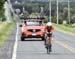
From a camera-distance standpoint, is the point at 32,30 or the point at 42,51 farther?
the point at 32,30

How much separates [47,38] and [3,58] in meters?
4.30

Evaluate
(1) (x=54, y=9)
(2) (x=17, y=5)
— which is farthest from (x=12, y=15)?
(1) (x=54, y=9)

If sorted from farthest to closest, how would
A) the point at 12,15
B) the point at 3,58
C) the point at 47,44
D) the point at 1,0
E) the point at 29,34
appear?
1. the point at 12,15
2. the point at 1,0
3. the point at 29,34
4. the point at 47,44
5. the point at 3,58

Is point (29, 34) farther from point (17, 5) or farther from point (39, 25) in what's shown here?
point (17, 5)

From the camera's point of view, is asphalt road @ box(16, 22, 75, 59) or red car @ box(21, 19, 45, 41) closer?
asphalt road @ box(16, 22, 75, 59)

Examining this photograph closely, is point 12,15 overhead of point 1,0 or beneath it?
beneath

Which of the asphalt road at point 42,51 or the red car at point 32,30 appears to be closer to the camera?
the asphalt road at point 42,51

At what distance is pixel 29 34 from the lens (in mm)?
36938

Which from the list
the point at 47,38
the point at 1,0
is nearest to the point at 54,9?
the point at 1,0

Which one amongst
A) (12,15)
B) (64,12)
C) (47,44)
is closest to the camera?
(47,44)

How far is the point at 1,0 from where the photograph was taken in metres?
47.8

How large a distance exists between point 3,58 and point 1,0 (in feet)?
89.7

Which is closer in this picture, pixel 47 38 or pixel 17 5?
pixel 47 38

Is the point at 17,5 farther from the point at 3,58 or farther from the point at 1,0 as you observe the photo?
the point at 3,58
